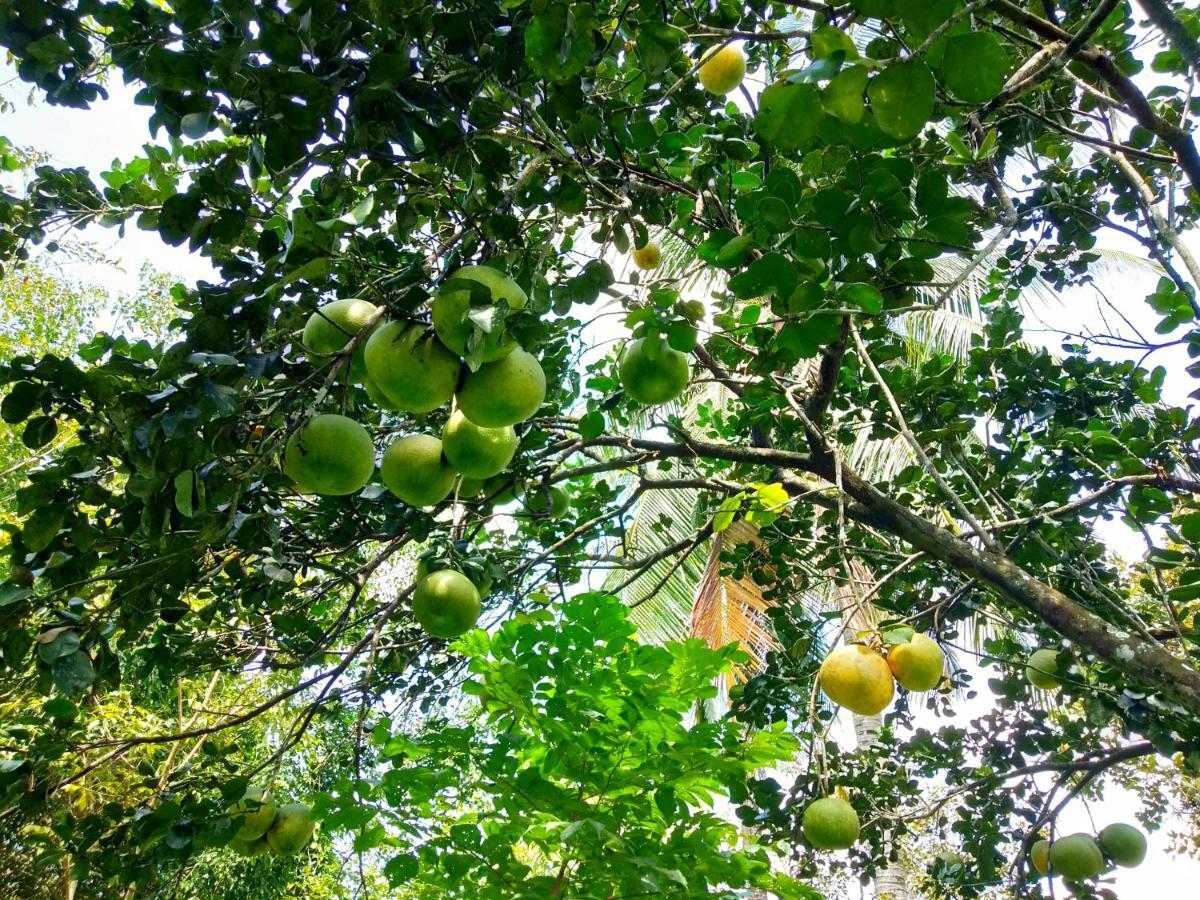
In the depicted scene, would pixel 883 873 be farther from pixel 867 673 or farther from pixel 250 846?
pixel 250 846

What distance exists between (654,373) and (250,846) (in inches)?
85.6

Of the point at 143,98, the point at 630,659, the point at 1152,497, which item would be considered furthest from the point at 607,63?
the point at 1152,497

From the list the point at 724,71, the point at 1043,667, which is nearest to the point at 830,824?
the point at 1043,667

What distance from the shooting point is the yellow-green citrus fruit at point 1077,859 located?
3082 millimetres

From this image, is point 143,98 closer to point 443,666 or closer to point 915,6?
point 915,6

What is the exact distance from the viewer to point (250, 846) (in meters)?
2.70

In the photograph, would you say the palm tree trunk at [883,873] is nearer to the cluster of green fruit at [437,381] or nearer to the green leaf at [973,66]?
the cluster of green fruit at [437,381]

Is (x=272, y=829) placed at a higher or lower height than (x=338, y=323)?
lower

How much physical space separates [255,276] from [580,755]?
73.3 inches

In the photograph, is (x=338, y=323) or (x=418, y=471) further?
(x=418, y=471)

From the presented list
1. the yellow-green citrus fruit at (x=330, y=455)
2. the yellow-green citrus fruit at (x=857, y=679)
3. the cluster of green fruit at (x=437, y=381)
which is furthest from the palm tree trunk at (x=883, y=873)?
the yellow-green citrus fruit at (x=330, y=455)

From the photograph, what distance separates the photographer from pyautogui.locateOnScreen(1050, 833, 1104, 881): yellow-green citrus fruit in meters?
3.08

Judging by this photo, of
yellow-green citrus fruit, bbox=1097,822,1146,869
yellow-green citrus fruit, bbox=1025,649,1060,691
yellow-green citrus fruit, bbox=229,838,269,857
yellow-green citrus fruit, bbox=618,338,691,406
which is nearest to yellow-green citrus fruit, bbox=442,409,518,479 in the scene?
yellow-green citrus fruit, bbox=618,338,691,406

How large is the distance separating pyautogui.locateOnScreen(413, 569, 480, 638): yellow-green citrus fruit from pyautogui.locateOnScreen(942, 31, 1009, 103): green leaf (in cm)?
166
